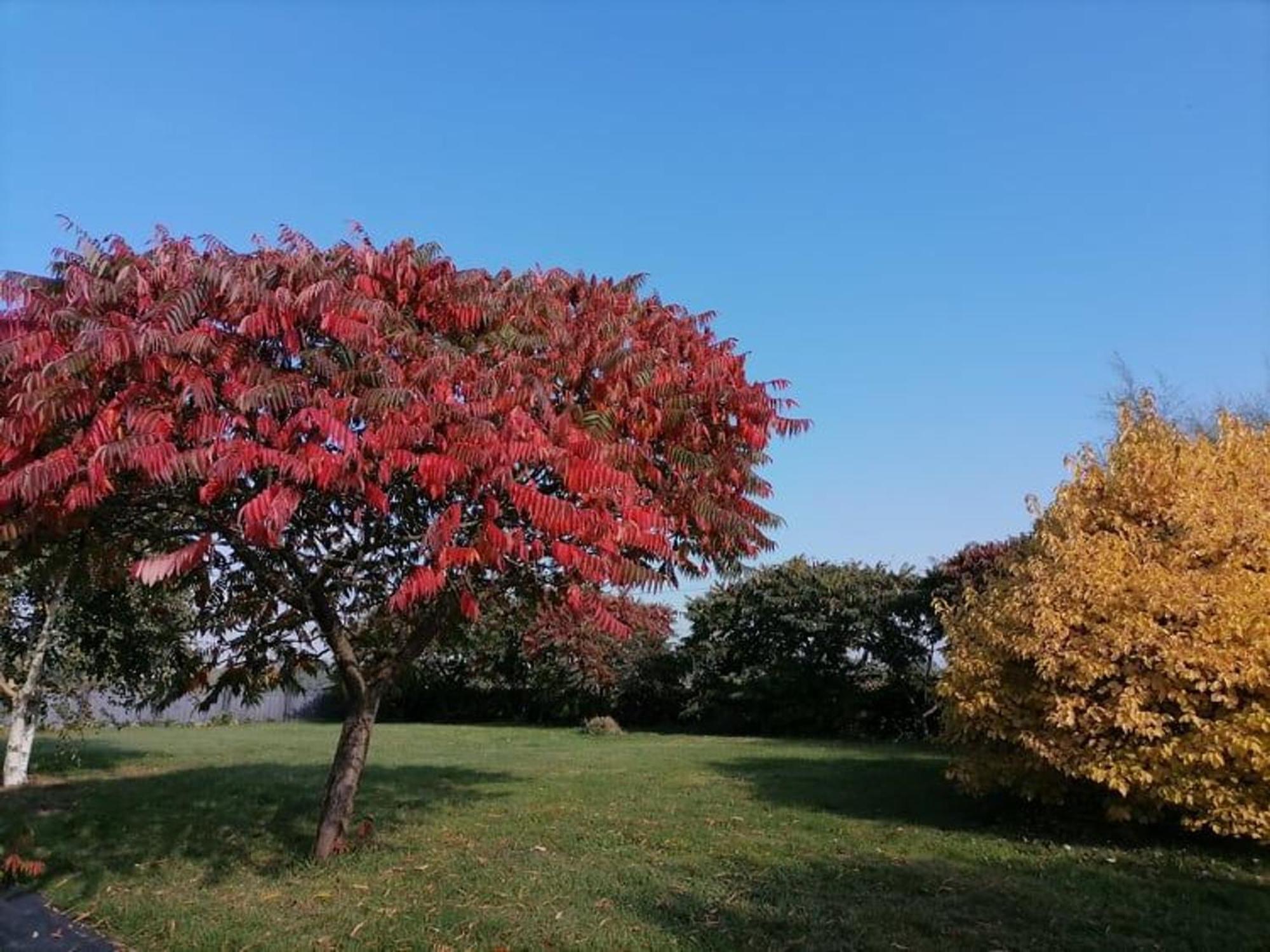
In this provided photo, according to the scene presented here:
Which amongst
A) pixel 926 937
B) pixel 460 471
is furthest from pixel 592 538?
pixel 926 937

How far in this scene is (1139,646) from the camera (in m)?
7.49

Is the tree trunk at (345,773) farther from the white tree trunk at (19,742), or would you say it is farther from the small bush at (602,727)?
the small bush at (602,727)

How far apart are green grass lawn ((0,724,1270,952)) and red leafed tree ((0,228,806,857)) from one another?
1843mm

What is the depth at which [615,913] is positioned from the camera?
19.2 feet

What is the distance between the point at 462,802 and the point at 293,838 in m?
2.21

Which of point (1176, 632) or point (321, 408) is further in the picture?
point (1176, 632)

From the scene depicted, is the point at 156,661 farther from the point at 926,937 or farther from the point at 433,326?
the point at 926,937

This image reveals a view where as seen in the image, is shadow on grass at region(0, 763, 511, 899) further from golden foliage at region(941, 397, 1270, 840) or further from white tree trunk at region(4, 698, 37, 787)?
golden foliage at region(941, 397, 1270, 840)

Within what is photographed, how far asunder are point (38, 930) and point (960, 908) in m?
5.76

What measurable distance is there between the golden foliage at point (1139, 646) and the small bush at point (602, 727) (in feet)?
44.3

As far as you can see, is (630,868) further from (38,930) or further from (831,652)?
(831,652)

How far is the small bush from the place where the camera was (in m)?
21.5

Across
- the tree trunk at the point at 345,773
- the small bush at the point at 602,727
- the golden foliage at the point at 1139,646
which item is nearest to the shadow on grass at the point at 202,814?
the tree trunk at the point at 345,773

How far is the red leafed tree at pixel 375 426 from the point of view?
15.9 ft
